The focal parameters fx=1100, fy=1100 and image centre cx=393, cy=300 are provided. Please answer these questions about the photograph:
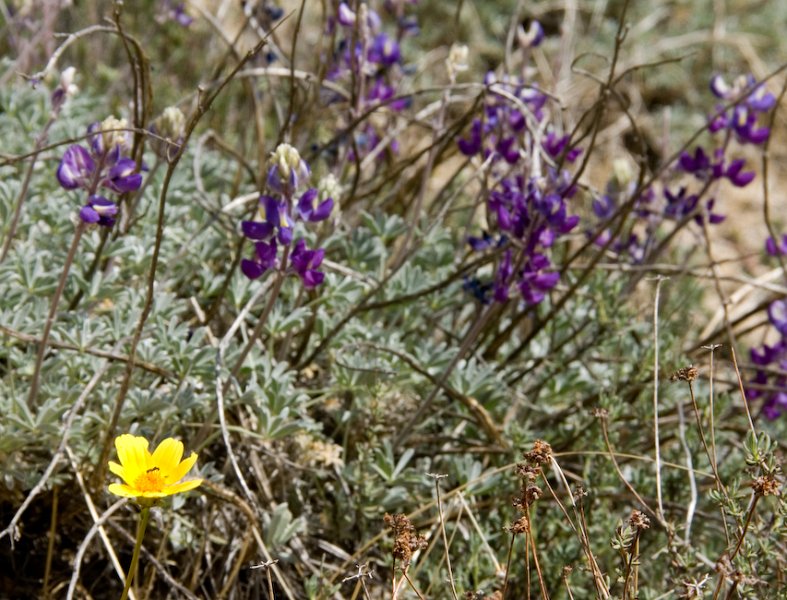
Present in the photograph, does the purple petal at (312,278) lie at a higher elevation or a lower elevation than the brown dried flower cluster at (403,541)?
higher

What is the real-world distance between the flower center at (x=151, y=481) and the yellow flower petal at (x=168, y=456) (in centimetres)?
4

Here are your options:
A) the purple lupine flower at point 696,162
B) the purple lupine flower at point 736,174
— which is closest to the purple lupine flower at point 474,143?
the purple lupine flower at point 696,162

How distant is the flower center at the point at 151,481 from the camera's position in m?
1.74

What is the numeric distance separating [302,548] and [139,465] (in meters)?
0.72

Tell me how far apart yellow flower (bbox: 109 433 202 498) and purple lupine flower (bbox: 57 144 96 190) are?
56 cm

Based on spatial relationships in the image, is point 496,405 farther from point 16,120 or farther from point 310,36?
point 310,36

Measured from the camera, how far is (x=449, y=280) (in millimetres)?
2596

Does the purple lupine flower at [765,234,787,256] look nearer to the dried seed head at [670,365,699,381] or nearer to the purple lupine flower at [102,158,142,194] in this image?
the dried seed head at [670,365,699,381]

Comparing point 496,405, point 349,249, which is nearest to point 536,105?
point 349,249

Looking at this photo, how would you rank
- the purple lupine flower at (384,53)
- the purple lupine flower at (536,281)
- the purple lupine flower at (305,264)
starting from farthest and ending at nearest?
the purple lupine flower at (384,53)
the purple lupine flower at (536,281)
the purple lupine flower at (305,264)

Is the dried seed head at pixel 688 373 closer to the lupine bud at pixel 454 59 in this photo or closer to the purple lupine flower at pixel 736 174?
the lupine bud at pixel 454 59

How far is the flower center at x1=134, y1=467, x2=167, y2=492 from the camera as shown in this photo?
174 cm

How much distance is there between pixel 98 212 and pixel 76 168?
151mm

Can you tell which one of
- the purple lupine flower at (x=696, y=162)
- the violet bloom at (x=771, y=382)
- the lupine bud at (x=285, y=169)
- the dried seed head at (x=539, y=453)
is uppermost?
the purple lupine flower at (x=696, y=162)
